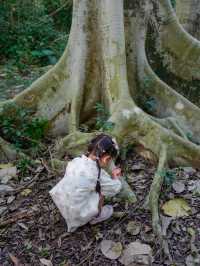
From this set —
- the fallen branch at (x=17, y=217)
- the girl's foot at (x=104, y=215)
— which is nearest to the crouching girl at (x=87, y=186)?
the girl's foot at (x=104, y=215)

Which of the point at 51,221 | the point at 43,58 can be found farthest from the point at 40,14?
the point at 51,221

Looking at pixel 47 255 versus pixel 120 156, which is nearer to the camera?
pixel 47 255

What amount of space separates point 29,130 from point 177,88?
2112mm

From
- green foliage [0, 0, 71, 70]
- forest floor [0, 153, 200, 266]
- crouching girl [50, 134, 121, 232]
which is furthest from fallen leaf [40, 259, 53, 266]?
green foliage [0, 0, 71, 70]

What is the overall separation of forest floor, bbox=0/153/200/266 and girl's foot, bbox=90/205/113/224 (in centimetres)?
6

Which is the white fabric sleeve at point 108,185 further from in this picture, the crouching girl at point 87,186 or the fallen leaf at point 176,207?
the fallen leaf at point 176,207

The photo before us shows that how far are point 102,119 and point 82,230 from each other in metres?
1.57

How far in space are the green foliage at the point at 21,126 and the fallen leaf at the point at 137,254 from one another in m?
2.02

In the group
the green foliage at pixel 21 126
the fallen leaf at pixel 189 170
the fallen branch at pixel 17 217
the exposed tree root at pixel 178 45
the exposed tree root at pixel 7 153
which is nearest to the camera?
the fallen branch at pixel 17 217

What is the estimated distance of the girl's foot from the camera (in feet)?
12.4

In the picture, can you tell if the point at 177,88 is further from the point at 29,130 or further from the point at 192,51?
the point at 29,130

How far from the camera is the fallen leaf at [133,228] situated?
12.3 ft

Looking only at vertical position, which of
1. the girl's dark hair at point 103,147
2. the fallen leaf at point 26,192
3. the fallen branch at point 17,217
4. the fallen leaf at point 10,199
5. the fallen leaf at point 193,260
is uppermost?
the girl's dark hair at point 103,147

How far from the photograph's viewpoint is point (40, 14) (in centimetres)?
1107
